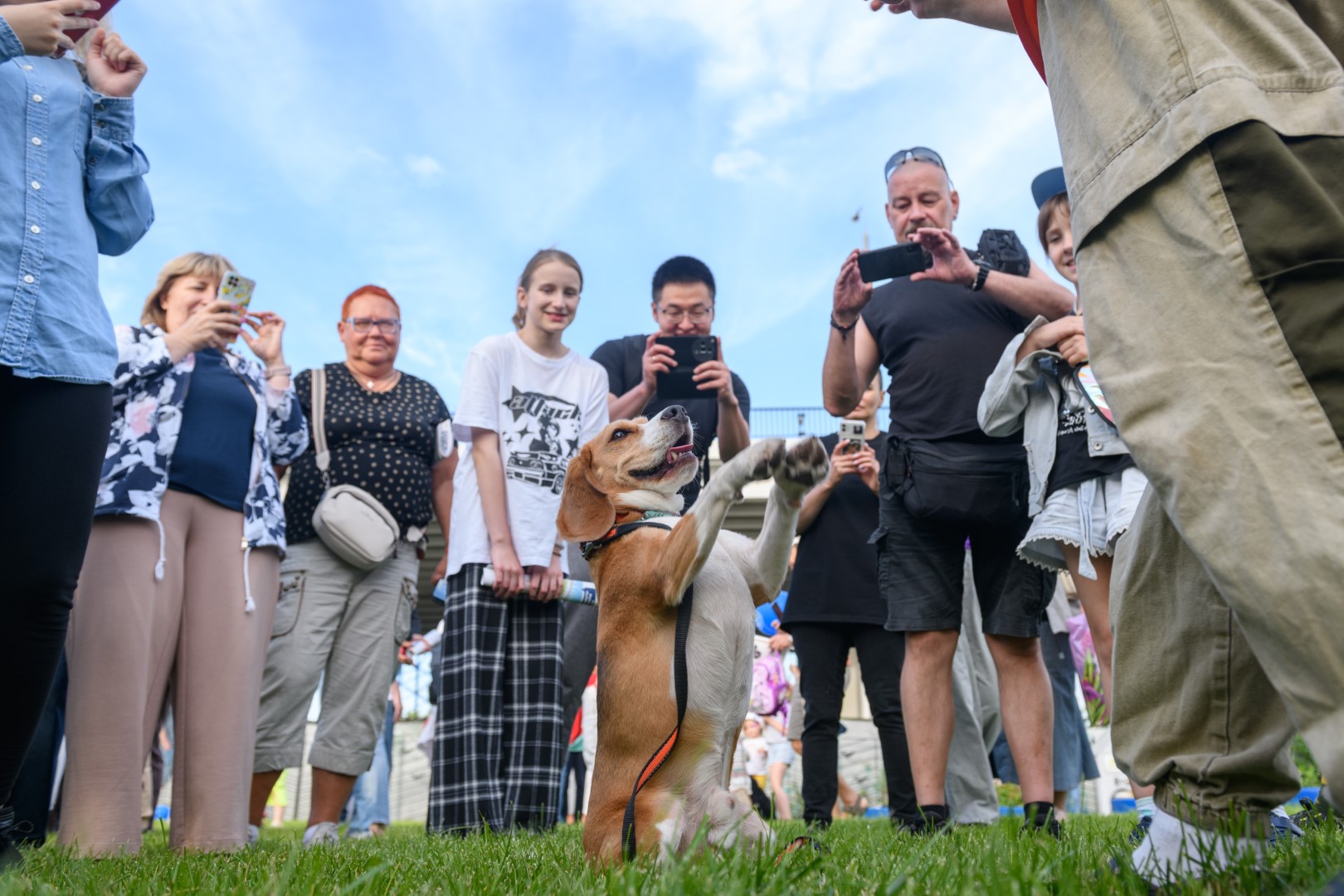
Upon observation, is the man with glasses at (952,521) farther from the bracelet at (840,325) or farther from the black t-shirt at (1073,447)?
the black t-shirt at (1073,447)

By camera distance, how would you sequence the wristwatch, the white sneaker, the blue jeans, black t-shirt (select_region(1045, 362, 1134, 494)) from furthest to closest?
the blue jeans → the white sneaker → the wristwatch → black t-shirt (select_region(1045, 362, 1134, 494))

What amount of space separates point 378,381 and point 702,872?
14.4ft

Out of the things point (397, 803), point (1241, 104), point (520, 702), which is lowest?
point (397, 803)

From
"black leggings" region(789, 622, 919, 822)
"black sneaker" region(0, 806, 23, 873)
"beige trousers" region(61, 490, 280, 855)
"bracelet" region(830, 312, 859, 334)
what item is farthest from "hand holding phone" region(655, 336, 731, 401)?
"black sneaker" region(0, 806, 23, 873)

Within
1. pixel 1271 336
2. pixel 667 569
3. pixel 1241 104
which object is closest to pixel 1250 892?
pixel 1271 336

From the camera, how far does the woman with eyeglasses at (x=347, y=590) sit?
495 centimetres

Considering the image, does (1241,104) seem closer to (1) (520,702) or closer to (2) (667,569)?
(2) (667,569)

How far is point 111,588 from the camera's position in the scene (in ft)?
12.0

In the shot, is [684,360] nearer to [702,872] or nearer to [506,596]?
[506,596]

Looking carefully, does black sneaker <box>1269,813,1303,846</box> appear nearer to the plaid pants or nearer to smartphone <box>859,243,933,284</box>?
smartphone <box>859,243,933,284</box>

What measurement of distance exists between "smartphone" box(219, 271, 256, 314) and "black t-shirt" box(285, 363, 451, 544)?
97 centimetres

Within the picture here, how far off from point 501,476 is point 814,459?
7.87 feet

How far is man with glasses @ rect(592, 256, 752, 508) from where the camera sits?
5078 millimetres

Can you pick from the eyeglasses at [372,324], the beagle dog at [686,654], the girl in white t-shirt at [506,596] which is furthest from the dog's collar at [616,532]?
the eyeglasses at [372,324]
